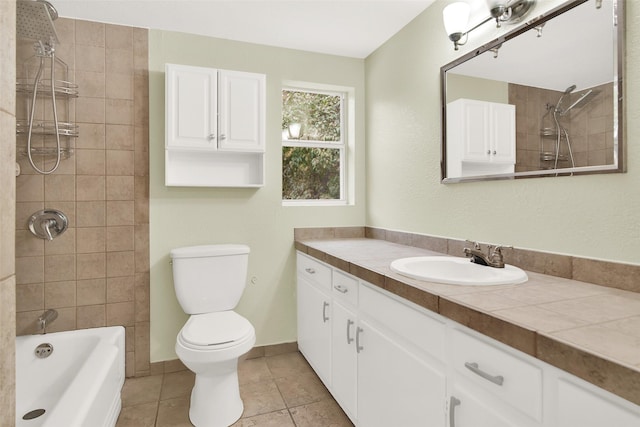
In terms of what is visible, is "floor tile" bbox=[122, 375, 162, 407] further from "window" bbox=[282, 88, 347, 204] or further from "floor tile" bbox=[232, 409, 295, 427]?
"window" bbox=[282, 88, 347, 204]

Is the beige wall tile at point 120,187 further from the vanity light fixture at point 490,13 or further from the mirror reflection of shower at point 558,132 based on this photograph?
the mirror reflection of shower at point 558,132

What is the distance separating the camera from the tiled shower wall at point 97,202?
7.22 ft

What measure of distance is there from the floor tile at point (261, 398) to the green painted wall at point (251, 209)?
1.51ft

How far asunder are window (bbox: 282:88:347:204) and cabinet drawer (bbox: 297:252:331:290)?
1.76 ft

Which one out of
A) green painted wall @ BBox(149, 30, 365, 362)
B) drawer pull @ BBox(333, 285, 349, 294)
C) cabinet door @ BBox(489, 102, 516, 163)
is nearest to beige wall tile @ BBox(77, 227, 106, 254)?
green painted wall @ BBox(149, 30, 365, 362)

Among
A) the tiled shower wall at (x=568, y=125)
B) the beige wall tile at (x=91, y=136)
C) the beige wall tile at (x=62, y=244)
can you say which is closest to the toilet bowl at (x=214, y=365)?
the beige wall tile at (x=62, y=244)

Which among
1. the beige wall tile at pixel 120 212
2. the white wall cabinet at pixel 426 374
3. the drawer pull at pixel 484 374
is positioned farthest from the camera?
the beige wall tile at pixel 120 212

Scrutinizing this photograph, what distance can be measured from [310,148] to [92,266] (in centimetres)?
177

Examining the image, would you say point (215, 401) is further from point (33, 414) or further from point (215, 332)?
point (33, 414)

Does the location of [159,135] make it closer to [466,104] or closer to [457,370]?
[466,104]

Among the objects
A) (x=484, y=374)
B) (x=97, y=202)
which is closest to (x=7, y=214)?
(x=484, y=374)

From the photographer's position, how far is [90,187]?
7.51ft

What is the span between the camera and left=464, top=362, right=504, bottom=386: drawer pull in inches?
36.3

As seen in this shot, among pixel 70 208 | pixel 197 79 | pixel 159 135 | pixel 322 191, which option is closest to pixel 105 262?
pixel 70 208
